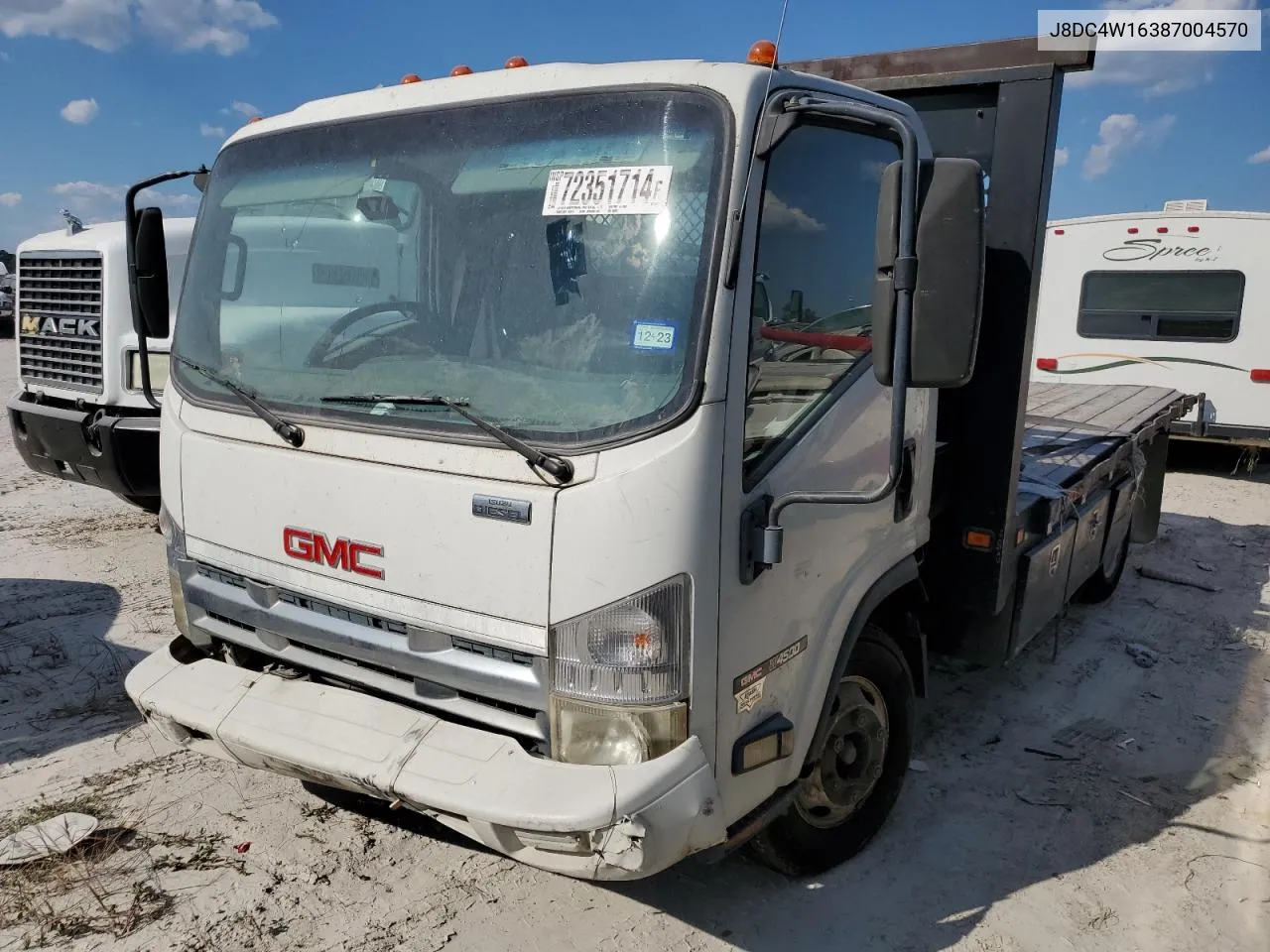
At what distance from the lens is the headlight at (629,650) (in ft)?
7.55

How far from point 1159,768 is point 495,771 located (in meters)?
3.22

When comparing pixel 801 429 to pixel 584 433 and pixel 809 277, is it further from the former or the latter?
pixel 584 433

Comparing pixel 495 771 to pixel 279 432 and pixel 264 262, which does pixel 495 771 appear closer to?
pixel 279 432

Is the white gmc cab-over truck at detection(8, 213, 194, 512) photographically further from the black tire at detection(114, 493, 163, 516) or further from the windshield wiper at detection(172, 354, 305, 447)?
the windshield wiper at detection(172, 354, 305, 447)

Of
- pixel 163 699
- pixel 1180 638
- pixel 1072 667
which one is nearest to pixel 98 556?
pixel 163 699

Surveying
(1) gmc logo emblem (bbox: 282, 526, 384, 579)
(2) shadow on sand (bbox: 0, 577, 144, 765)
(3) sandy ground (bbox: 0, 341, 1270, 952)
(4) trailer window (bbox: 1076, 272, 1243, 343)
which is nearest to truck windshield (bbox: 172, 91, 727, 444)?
(1) gmc logo emblem (bbox: 282, 526, 384, 579)

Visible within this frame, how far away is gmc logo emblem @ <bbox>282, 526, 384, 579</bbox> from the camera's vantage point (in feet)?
8.66

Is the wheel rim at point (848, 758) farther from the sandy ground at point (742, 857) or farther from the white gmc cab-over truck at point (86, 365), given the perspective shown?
the white gmc cab-over truck at point (86, 365)

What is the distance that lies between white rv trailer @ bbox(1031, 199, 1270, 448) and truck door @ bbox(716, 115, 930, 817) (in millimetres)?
7243

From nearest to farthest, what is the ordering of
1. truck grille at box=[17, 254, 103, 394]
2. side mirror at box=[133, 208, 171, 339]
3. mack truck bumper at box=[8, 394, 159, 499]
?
side mirror at box=[133, 208, 171, 339]
mack truck bumper at box=[8, 394, 159, 499]
truck grille at box=[17, 254, 103, 394]

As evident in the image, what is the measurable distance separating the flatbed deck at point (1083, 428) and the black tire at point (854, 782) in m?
1.08

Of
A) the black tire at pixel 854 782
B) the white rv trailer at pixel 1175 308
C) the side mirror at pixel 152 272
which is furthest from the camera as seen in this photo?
the white rv trailer at pixel 1175 308

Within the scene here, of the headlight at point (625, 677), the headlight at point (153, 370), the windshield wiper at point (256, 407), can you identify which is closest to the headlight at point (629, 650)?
the headlight at point (625, 677)

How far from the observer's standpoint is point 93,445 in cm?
623
